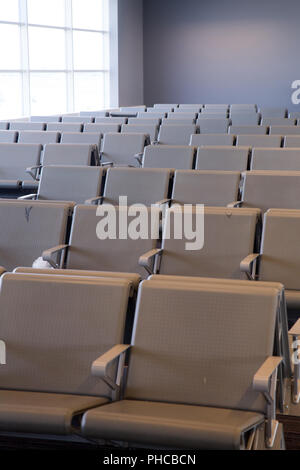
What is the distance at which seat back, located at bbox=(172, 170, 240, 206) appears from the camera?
4.27 metres

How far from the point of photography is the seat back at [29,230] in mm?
3506

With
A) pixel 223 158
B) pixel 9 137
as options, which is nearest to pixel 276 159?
pixel 223 158

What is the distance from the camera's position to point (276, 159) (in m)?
5.29

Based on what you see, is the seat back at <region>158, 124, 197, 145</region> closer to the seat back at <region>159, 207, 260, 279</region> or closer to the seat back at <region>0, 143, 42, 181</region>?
the seat back at <region>0, 143, 42, 181</region>

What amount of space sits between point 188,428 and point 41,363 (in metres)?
0.63

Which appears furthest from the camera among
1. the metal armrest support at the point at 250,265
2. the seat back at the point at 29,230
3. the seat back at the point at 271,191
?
the seat back at the point at 271,191

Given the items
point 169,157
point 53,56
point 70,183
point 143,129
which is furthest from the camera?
point 53,56

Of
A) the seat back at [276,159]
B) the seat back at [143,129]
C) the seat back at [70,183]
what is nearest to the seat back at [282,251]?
the seat back at [70,183]

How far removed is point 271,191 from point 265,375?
2.37 m

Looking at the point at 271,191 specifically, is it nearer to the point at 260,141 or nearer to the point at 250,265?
the point at 250,265

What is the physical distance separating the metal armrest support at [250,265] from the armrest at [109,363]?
1.03 m

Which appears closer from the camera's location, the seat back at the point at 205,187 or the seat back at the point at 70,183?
the seat back at the point at 205,187

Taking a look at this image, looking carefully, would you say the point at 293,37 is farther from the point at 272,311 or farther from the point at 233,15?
the point at 272,311

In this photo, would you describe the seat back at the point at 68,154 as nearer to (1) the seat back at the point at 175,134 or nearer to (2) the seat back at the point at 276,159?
(2) the seat back at the point at 276,159
